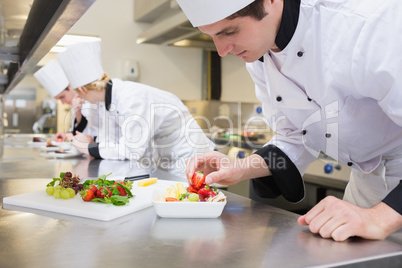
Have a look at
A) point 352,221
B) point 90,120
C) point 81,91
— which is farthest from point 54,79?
point 352,221

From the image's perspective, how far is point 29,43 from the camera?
161cm

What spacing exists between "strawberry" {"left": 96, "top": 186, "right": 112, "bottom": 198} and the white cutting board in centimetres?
3

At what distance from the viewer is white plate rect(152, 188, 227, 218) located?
936 millimetres

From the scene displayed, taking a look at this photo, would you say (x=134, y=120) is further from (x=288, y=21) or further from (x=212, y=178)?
(x=288, y=21)

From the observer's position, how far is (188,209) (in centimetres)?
94

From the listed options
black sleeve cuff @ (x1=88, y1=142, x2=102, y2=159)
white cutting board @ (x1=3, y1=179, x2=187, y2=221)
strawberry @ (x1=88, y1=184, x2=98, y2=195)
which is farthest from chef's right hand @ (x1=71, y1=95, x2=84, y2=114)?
strawberry @ (x1=88, y1=184, x2=98, y2=195)

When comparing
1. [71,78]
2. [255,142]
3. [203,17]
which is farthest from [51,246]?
[255,142]

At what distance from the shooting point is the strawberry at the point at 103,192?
1084 millimetres

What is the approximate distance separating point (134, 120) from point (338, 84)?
1.40 metres

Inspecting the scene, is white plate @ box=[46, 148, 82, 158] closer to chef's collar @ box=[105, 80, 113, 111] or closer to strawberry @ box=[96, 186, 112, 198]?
chef's collar @ box=[105, 80, 113, 111]

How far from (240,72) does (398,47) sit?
567cm

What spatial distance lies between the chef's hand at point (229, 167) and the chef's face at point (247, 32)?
1.10 feet

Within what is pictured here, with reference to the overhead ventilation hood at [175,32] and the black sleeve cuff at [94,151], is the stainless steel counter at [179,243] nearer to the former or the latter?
the black sleeve cuff at [94,151]

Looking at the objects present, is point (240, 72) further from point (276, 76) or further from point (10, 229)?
point (10, 229)
